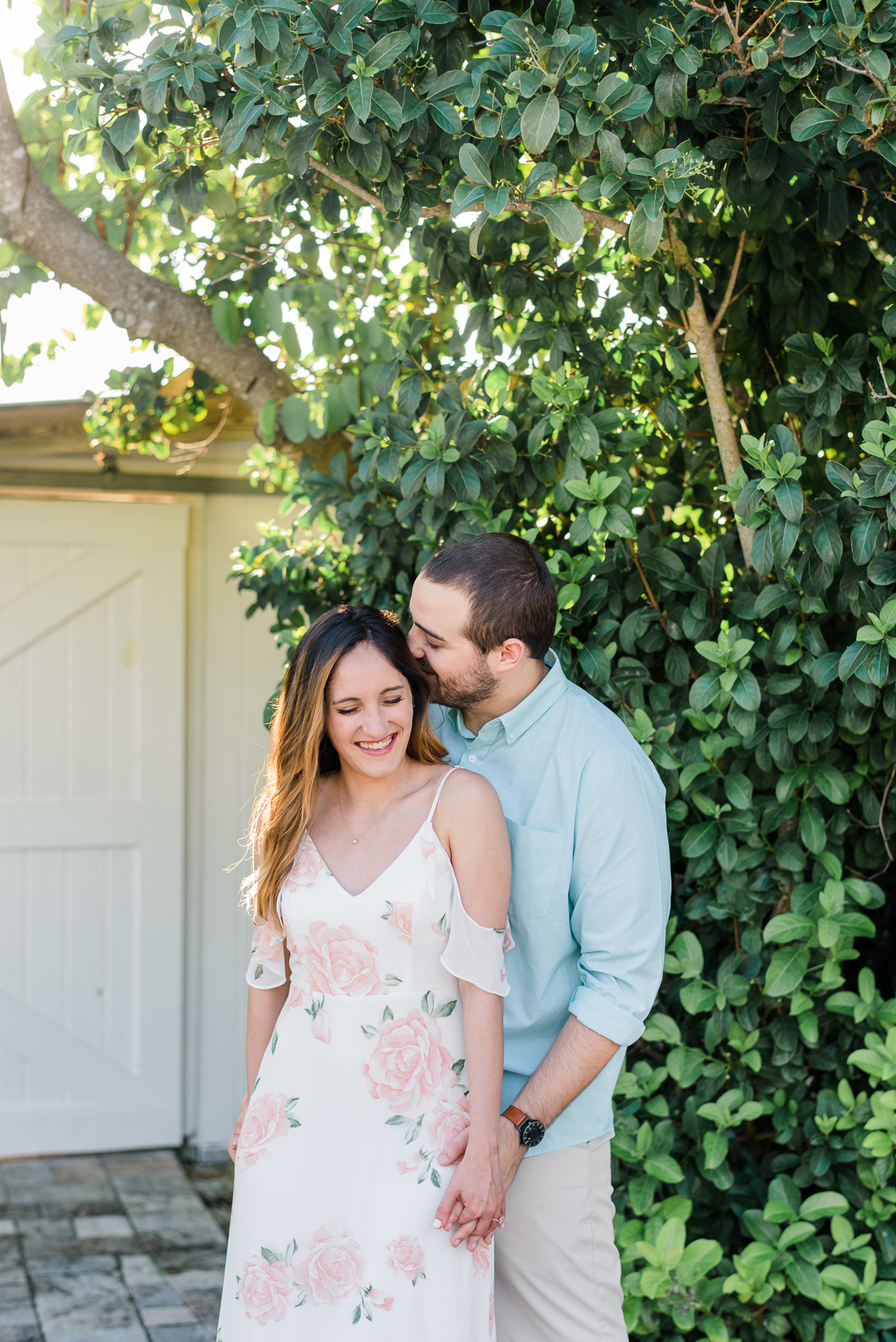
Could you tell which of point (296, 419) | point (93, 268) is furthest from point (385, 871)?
point (93, 268)

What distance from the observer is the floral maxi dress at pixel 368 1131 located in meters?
1.61

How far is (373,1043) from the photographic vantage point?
1672 mm

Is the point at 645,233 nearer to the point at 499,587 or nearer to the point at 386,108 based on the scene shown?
the point at 386,108

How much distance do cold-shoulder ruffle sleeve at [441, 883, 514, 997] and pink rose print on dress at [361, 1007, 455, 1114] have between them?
106 mm

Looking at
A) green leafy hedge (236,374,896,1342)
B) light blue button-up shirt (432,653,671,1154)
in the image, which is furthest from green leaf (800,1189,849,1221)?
light blue button-up shirt (432,653,671,1154)

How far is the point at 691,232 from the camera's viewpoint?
235 centimetres

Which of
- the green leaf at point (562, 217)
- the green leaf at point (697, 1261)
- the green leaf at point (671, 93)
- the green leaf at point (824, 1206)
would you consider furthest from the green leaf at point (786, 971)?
the green leaf at point (671, 93)

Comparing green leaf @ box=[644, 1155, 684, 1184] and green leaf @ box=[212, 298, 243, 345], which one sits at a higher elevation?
green leaf @ box=[212, 298, 243, 345]

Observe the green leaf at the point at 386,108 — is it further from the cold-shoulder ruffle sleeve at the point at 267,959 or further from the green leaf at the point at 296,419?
the cold-shoulder ruffle sleeve at the point at 267,959

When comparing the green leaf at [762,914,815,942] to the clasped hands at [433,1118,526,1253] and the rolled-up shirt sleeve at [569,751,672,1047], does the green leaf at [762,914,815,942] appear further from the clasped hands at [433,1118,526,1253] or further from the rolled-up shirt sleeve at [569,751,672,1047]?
the clasped hands at [433,1118,526,1253]

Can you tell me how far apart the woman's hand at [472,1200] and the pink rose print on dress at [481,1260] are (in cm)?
2

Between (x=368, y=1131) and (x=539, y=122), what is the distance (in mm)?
1460

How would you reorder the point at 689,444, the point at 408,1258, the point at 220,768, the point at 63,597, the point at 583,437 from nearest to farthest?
1. the point at 408,1258
2. the point at 583,437
3. the point at 689,444
4. the point at 63,597
5. the point at 220,768

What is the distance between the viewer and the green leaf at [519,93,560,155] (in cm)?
160
